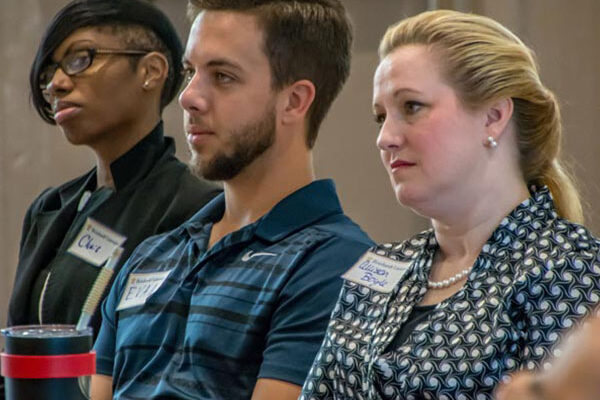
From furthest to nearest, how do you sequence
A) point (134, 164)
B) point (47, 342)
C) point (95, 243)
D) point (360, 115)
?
point (360, 115), point (134, 164), point (95, 243), point (47, 342)

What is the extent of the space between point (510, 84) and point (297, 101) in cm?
63

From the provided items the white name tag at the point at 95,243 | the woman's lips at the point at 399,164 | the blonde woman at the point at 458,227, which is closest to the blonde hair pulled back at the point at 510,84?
the blonde woman at the point at 458,227

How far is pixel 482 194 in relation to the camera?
5.24 ft

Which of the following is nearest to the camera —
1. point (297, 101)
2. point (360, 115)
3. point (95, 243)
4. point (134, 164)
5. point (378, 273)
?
point (378, 273)

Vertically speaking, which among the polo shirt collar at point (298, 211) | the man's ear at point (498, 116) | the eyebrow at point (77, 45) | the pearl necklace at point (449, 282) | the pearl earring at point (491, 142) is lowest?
the pearl necklace at point (449, 282)

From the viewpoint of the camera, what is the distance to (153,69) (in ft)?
8.97

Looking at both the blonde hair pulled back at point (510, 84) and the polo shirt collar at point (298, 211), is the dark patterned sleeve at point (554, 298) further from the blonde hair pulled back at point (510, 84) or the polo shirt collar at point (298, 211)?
the polo shirt collar at point (298, 211)

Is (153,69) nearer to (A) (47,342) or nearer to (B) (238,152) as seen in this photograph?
(B) (238,152)

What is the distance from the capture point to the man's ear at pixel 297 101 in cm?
212

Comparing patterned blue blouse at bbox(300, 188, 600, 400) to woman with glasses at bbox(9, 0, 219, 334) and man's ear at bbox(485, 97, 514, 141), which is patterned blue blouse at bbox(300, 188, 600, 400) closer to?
man's ear at bbox(485, 97, 514, 141)

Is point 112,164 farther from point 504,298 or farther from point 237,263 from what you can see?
point 504,298

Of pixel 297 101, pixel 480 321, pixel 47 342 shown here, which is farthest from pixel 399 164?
pixel 47 342

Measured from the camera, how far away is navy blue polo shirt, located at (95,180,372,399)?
1.82m

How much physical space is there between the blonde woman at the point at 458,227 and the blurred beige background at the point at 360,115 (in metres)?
1.24
